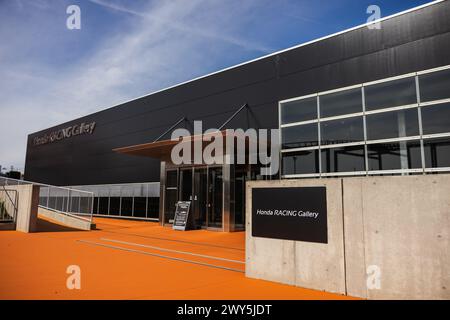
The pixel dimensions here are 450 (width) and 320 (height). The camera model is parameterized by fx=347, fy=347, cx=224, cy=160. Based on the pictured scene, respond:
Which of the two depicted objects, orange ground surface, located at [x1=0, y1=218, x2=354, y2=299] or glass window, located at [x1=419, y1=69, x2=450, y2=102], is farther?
glass window, located at [x1=419, y1=69, x2=450, y2=102]

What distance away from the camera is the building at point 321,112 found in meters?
11.0

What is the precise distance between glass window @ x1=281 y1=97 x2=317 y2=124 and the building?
0.05 m

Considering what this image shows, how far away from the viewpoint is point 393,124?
11430 mm

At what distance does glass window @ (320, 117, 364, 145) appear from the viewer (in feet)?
40.1

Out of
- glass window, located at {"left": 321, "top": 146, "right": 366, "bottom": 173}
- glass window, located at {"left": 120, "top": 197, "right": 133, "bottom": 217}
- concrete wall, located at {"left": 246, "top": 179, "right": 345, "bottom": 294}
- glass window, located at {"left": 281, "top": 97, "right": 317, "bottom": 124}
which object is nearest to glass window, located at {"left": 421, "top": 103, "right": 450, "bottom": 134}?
glass window, located at {"left": 321, "top": 146, "right": 366, "bottom": 173}

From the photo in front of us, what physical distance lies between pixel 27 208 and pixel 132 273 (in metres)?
10.9

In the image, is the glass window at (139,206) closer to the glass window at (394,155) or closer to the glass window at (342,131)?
the glass window at (342,131)

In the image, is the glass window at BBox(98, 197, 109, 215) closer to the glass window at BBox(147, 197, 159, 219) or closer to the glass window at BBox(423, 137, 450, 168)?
the glass window at BBox(147, 197, 159, 219)

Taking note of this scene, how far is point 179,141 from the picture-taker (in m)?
14.0

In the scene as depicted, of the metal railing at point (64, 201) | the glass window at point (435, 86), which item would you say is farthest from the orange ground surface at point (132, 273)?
the metal railing at point (64, 201)

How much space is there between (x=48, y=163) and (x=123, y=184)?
13561 millimetres

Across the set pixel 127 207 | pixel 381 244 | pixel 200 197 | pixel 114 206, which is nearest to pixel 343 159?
pixel 200 197
